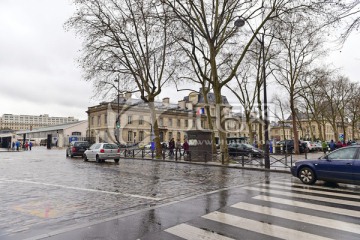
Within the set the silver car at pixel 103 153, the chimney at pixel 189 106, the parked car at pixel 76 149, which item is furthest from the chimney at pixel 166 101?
the silver car at pixel 103 153

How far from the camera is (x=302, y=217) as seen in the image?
6168 mm

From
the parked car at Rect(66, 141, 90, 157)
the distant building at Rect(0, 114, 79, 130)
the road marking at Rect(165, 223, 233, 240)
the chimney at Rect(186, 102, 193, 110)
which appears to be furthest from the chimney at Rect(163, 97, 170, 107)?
the distant building at Rect(0, 114, 79, 130)

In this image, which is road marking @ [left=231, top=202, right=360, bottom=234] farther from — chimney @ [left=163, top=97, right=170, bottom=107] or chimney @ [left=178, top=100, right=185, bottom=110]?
chimney @ [left=178, top=100, right=185, bottom=110]

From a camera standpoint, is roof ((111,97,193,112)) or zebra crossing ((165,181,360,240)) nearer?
zebra crossing ((165,181,360,240))

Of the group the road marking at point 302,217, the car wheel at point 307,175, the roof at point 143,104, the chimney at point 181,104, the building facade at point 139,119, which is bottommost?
the road marking at point 302,217

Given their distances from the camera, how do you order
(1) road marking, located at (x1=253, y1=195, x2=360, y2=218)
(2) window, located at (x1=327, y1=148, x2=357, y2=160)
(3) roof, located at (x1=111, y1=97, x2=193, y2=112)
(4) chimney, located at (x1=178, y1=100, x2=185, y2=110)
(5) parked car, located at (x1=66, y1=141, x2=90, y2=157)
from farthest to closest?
(4) chimney, located at (x1=178, y1=100, x2=185, y2=110) < (3) roof, located at (x1=111, y1=97, x2=193, y2=112) < (5) parked car, located at (x1=66, y1=141, x2=90, y2=157) < (2) window, located at (x1=327, y1=148, x2=357, y2=160) < (1) road marking, located at (x1=253, y1=195, x2=360, y2=218)

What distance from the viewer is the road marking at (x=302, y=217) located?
5.48m

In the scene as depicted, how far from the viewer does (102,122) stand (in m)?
63.5

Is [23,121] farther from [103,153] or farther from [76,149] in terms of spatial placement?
[103,153]

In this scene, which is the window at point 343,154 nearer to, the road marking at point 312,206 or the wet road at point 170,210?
the wet road at point 170,210

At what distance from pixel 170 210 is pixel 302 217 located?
296cm

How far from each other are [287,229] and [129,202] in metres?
4.20

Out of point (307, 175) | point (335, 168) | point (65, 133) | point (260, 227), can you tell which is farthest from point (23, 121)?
point (260, 227)

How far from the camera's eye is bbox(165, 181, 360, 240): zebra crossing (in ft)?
16.7
